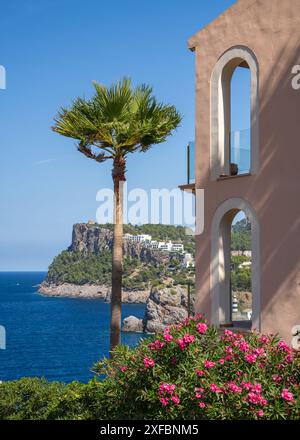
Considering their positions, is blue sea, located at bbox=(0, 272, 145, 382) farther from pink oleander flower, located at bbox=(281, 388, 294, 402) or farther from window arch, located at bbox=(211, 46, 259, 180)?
pink oleander flower, located at bbox=(281, 388, 294, 402)

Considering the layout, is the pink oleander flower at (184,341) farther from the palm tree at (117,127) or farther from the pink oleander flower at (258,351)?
the palm tree at (117,127)

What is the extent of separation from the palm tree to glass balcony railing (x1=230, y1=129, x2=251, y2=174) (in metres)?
3.09

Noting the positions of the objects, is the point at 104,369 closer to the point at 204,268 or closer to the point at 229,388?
the point at 229,388

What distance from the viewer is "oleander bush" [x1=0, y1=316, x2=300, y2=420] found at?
859cm

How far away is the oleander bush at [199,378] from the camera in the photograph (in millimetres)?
8594

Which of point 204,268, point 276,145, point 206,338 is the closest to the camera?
point 206,338

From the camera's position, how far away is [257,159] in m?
14.8

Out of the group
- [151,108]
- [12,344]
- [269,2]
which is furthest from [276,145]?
[12,344]

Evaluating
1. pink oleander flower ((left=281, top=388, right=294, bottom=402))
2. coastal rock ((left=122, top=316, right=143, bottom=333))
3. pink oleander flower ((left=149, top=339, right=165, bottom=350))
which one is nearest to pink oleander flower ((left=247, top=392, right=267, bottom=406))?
pink oleander flower ((left=281, top=388, right=294, bottom=402))

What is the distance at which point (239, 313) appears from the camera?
56.6 ft

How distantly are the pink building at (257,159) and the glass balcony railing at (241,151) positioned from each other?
0.06 meters

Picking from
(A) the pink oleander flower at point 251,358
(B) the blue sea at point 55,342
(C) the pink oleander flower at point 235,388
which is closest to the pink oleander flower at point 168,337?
(A) the pink oleander flower at point 251,358

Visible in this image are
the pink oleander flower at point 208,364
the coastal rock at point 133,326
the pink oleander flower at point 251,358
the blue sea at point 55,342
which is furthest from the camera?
the coastal rock at point 133,326
